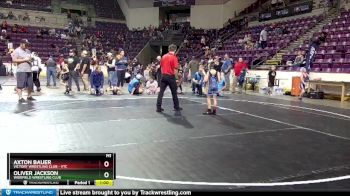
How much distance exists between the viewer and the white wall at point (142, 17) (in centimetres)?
3712

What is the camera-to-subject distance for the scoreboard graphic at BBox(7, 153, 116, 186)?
118 inches

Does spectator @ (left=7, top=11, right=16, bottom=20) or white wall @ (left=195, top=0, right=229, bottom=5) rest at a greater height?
white wall @ (left=195, top=0, right=229, bottom=5)

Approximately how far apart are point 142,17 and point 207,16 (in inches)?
275

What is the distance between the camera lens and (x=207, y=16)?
34500 mm

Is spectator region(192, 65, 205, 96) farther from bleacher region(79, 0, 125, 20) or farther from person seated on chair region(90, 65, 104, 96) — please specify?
bleacher region(79, 0, 125, 20)

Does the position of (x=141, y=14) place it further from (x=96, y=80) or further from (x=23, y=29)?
(x=96, y=80)

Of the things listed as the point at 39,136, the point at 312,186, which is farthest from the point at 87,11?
the point at 312,186

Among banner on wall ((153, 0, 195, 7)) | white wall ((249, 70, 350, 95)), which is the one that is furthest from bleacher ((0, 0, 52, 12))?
white wall ((249, 70, 350, 95))

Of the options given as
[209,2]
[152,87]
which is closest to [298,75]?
[152,87]

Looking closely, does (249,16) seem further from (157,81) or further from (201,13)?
(157,81)

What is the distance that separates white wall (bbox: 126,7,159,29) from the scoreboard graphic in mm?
34968

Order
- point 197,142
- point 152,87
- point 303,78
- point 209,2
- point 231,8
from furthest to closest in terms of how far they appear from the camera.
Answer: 1. point 209,2
2. point 231,8
3. point 152,87
4. point 303,78
5. point 197,142

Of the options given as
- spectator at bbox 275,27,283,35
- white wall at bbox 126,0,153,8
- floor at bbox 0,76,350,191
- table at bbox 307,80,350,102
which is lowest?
floor at bbox 0,76,350,191

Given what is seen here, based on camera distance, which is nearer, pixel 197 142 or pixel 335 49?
pixel 197 142
